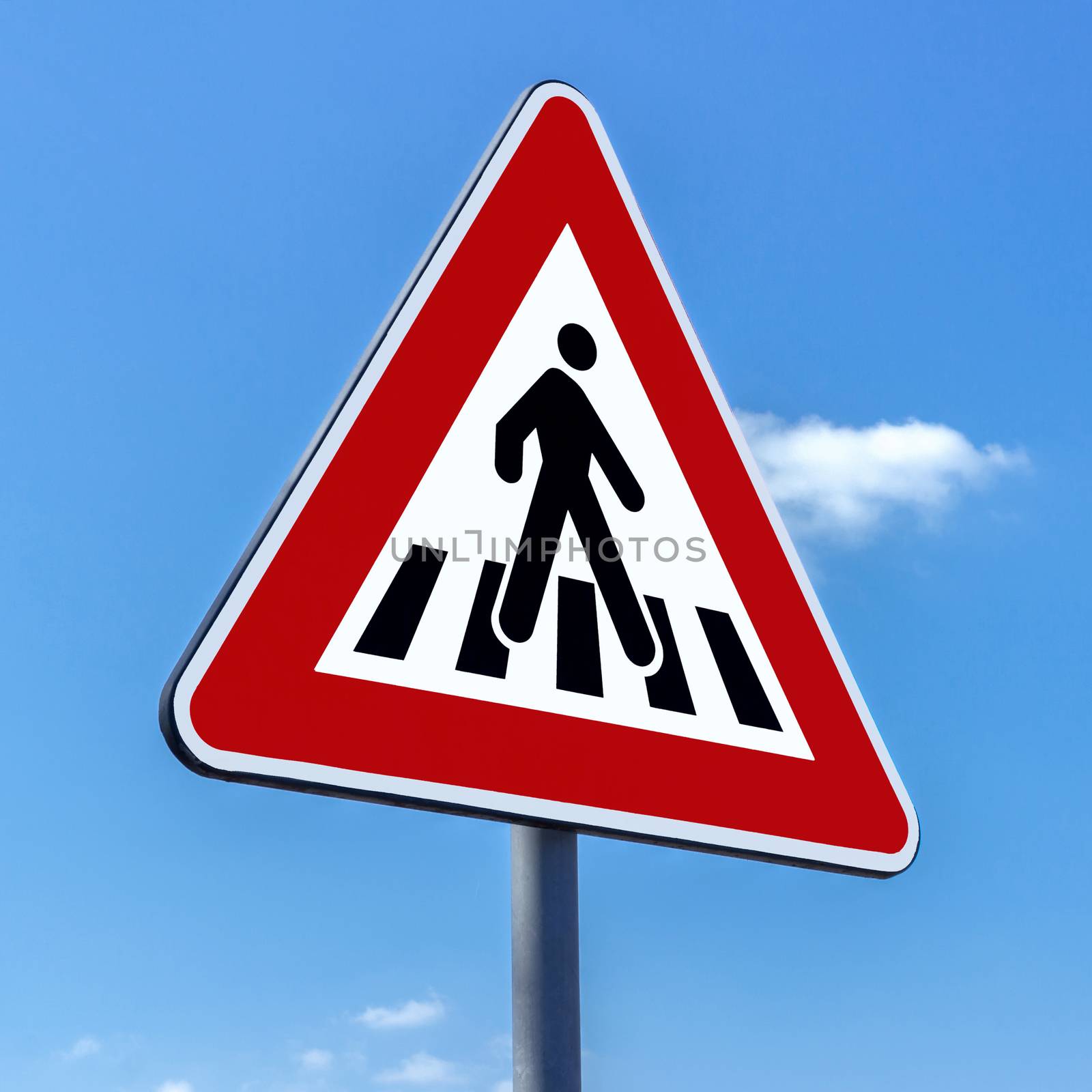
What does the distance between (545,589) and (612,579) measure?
8 cm

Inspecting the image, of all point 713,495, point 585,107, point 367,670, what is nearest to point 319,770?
point 367,670

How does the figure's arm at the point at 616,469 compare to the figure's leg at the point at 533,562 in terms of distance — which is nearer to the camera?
the figure's leg at the point at 533,562

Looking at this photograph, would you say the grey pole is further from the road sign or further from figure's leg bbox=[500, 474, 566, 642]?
figure's leg bbox=[500, 474, 566, 642]

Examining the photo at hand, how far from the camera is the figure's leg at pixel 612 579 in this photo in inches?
44.8

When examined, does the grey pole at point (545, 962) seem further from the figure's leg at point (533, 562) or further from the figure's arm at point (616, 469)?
the figure's arm at point (616, 469)

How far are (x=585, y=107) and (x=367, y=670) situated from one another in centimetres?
64

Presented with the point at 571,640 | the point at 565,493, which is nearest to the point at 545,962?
the point at 571,640

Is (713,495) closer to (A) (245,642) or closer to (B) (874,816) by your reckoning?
(B) (874,816)

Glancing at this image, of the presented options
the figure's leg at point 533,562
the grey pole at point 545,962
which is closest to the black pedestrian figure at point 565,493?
the figure's leg at point 533,562

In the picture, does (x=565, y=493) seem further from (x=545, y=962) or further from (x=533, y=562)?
(x=545, y=962)

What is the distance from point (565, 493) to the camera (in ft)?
3.77

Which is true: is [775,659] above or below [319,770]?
above

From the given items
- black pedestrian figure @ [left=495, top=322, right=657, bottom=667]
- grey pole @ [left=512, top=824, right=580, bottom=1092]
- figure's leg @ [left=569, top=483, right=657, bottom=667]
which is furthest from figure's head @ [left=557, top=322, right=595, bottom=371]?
grey pole @ [left=512, top=824, right=580, bottom=1092]

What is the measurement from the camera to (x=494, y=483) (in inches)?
43.7
